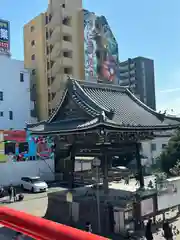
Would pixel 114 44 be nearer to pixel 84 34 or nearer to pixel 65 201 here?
pixel 84 34

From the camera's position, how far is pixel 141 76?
98.8 meters

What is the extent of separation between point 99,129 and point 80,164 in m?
24.1

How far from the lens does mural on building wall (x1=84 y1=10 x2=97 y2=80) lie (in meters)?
55.0

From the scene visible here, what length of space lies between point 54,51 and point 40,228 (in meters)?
50.2

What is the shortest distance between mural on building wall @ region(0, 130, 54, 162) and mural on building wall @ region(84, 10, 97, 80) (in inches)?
703

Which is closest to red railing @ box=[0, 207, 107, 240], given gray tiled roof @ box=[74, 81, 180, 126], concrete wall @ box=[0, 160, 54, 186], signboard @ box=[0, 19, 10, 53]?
gray tiled roof @ box=[74, 81, 180, 126]

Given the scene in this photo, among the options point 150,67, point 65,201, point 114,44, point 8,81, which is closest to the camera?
point 65,201

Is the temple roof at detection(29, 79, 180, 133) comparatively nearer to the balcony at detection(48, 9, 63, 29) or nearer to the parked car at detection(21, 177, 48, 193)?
the parked car at detection(21, 177, 48, 193)

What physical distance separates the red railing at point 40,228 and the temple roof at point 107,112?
9.16 meters

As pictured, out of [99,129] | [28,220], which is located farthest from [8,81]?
[28,220]

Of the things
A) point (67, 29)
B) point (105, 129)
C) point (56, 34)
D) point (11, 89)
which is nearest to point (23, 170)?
point (11, 89)

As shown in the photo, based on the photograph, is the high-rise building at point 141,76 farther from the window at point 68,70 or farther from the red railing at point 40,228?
the red railing at point 40,228

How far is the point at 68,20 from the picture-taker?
5500 centimetres

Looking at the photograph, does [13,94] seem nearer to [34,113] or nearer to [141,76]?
[34,113]
